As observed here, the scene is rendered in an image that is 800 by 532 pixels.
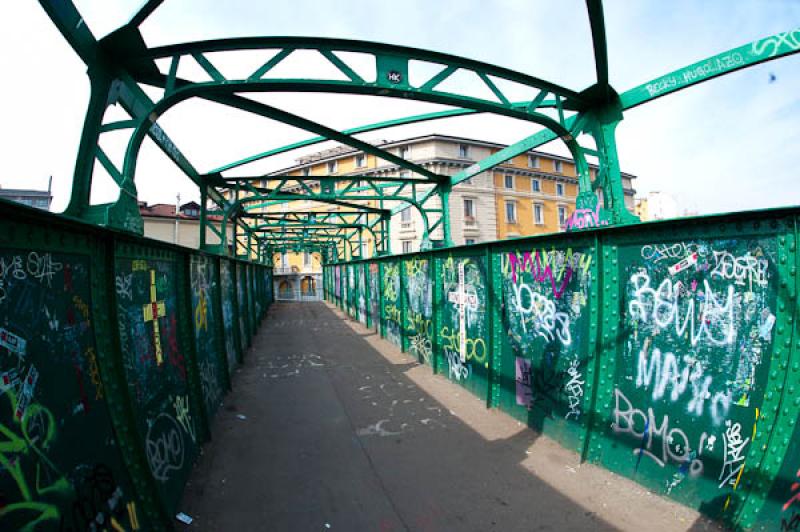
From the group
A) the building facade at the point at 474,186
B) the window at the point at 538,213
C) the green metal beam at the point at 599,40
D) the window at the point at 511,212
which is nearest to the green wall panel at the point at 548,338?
the green metal beam at the point at 599,40

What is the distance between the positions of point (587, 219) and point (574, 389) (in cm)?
345

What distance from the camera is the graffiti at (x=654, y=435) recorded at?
282 centimetres

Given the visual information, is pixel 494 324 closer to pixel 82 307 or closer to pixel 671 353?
pixel 671 353

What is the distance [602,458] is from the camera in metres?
3.49

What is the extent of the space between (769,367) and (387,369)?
5.83 metres

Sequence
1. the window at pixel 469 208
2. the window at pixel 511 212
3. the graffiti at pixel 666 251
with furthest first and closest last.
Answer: the window at pixel 511 212 < the window at pixel 469 208 < the graffiti at pixel 666 251

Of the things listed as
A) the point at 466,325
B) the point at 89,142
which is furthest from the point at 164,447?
the point at 466,325

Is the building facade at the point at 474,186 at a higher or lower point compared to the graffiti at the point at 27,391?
higher

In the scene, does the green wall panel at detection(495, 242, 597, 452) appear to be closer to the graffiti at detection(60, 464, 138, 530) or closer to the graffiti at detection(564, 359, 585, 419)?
the graffiti at detection(564, 359, 585, 419)

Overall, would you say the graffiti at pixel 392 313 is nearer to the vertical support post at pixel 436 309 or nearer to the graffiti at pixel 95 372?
the vertical support post at pixel 436 309

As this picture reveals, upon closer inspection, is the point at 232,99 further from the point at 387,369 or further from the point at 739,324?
the point at 739,324

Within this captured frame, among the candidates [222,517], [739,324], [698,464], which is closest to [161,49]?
[222,517]

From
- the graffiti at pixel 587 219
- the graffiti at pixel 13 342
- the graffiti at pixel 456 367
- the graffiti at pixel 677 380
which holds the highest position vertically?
the graffiti at pixel 587 219

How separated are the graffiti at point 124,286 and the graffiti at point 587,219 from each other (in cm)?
575
